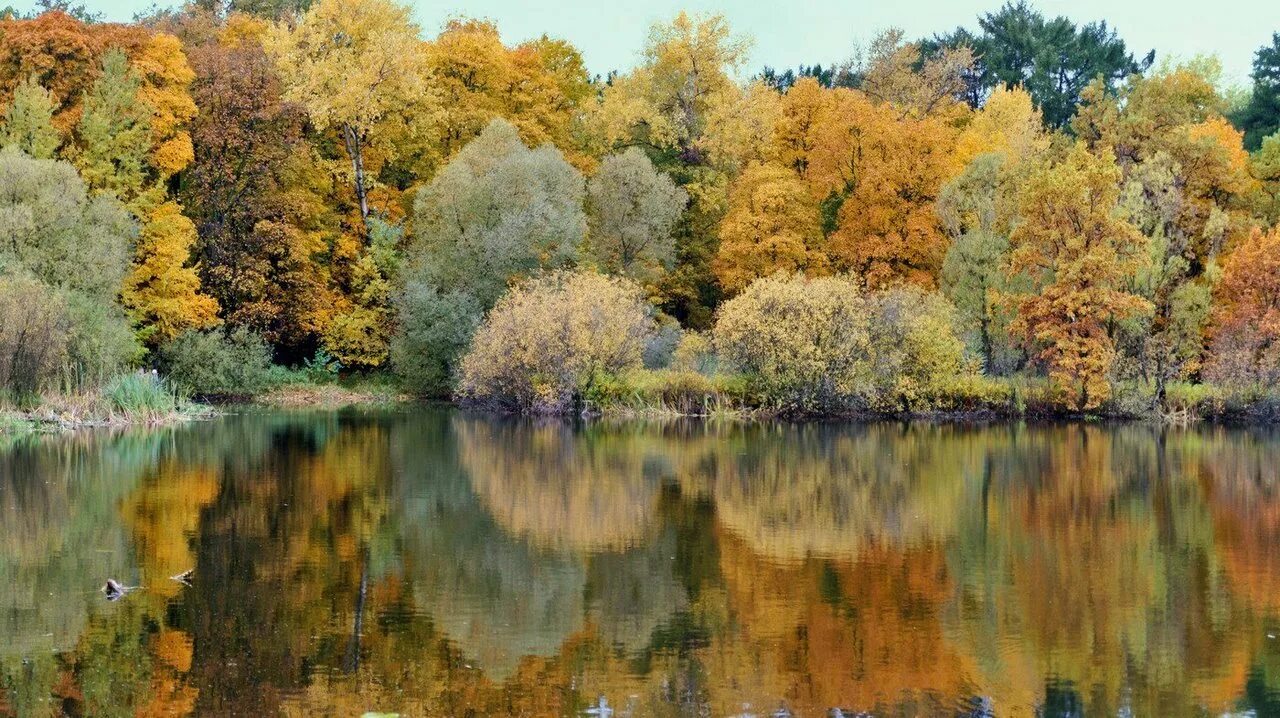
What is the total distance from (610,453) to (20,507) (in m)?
13.1

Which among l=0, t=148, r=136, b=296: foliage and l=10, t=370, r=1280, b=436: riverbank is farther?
l=10, t=370, r=1280, b=436: riverbank

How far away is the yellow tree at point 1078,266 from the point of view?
1638 inches

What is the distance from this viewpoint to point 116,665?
11.7 meters

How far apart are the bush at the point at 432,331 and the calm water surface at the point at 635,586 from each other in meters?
19.0

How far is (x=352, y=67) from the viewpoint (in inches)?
2039

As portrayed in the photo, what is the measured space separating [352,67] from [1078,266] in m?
26.9

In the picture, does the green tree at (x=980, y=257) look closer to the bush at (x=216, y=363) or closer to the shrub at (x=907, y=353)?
the shrub at (x=907, y=353)

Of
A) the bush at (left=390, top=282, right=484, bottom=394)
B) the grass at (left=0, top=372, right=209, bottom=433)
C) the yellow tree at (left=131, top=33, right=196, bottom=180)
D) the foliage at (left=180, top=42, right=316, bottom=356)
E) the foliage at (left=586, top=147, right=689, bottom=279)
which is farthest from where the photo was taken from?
the foliage at (left=586, top=147, right=689, bottom=279)

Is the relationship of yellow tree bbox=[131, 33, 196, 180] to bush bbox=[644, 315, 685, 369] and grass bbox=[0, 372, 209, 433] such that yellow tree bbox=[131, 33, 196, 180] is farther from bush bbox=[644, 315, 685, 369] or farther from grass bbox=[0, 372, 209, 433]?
bush bbox=[644, 315, 685, 369]

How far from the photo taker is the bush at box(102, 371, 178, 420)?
1476 inches

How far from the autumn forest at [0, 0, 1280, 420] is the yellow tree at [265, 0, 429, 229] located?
0.12 metres

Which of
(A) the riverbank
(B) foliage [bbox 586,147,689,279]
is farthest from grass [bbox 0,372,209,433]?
(B) foliage [bbox 586,147,689,279]

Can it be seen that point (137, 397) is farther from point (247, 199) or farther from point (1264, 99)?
point (1264, 99)

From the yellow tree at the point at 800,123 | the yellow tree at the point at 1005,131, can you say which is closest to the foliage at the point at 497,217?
the yellow tree at the point at 800,123
